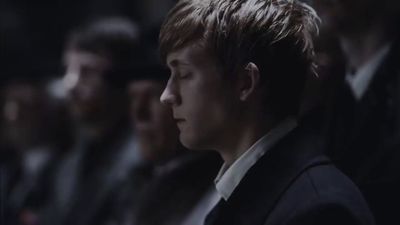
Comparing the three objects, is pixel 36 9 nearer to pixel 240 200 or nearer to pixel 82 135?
pixel 82 135

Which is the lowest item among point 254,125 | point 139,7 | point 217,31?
point 139,7

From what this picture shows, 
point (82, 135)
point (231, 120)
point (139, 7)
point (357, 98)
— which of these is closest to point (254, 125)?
point (231, 120)

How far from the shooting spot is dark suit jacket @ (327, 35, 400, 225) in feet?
7.95

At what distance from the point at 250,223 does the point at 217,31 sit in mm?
375

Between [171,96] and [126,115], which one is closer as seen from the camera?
[171,96]

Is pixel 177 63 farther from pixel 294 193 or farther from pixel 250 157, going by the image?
pixel 294 193

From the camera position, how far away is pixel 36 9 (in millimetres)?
6566

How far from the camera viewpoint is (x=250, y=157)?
2059 mm

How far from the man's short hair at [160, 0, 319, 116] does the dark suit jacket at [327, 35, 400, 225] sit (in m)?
0.46

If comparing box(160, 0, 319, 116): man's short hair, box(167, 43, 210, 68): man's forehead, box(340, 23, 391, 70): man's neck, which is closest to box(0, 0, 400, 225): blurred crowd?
box(340, 23, 391, 70): man's neck

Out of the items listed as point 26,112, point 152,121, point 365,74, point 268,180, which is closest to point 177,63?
point 268,180

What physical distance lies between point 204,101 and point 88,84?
2.27 metres

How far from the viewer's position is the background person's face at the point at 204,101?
2.05 m

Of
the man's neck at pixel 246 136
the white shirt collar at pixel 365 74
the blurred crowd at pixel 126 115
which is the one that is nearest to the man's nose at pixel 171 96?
the man's neck at pixel 246 136
